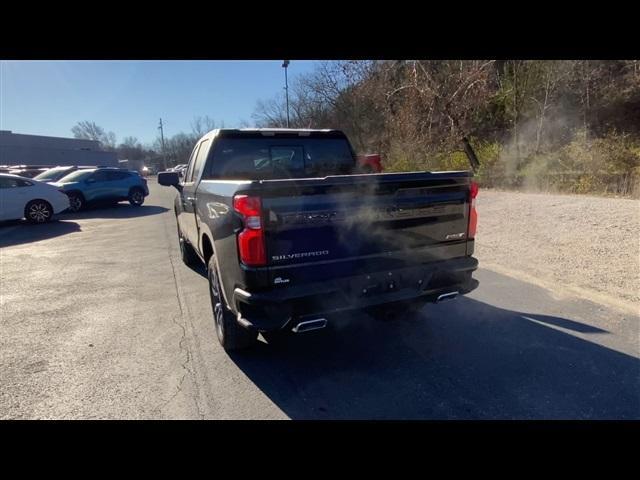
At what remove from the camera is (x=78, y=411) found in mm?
2656

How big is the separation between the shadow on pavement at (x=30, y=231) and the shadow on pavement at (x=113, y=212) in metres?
1.30

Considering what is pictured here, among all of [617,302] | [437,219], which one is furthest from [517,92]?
[437,219]

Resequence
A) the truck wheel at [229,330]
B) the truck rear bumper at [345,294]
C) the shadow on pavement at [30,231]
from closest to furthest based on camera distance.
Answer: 1. the truck rear bumper at [345,294]
2. the truck wheel at [229,330]
3. the shadow on pavement at [30,231]

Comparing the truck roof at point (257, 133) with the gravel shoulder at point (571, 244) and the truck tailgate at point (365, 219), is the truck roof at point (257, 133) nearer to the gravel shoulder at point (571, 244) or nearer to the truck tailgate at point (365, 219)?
the truck tailgate at point (365, 219)

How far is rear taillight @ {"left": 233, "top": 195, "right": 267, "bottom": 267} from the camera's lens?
8.05ft

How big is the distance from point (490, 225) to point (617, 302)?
176 inches

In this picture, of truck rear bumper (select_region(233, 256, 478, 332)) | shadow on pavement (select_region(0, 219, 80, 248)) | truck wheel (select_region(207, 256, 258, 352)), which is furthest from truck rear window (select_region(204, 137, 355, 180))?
shadow on pavement (select_region(0, 219, 80, 248))

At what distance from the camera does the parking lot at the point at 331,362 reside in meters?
2.60

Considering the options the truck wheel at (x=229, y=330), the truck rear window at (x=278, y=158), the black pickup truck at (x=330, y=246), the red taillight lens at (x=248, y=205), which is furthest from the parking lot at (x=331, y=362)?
the truck rear window at (x=278, y=158)

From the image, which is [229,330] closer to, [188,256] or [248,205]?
[248,205]

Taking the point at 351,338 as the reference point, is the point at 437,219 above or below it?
above

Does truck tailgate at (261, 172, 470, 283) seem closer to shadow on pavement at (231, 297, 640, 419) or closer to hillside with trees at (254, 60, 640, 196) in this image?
shadow on pavement at (231, 297, 640, 419)
